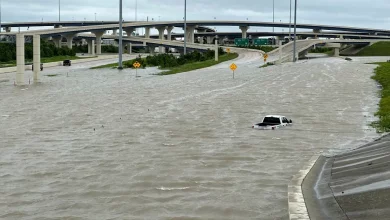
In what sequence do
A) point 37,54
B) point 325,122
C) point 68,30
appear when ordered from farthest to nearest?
point 68,30
point 37,54
point 325,122

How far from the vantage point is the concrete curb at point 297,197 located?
13959 mm

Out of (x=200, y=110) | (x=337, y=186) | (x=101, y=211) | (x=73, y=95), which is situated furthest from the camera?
(x=73, y=95)

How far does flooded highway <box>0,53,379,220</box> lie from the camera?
15719 millimetres

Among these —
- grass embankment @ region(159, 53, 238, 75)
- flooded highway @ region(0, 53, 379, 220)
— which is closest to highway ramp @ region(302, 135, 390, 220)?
flooded highway @ region(0, 53, 379, 220)

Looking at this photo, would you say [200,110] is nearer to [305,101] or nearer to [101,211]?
[305,101]

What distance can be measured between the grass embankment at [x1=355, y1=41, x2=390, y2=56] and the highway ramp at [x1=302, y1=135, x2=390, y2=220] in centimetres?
12785

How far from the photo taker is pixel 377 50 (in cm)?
14988

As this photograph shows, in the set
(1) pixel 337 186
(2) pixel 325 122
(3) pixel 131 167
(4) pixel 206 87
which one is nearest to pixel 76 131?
(3) pixel 131 167

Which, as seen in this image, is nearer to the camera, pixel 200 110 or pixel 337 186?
pixel 337 186

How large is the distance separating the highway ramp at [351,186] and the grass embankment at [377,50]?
128 meters

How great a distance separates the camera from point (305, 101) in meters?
41.0

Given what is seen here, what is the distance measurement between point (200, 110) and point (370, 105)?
34.0ft

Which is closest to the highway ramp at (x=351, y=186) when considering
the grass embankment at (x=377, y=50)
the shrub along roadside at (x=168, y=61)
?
the shrub along roadside at (x=168, y=61)

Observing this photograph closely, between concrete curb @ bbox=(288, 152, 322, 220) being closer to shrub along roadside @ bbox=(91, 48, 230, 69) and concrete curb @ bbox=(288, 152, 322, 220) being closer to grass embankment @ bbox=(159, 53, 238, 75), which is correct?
grass embankment @ bbox=(159, 53, 238, 75)
